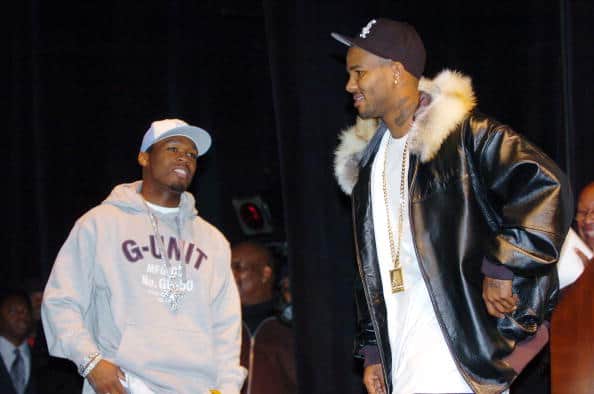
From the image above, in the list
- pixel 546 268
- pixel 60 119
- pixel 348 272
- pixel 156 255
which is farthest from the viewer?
pixel 60 119

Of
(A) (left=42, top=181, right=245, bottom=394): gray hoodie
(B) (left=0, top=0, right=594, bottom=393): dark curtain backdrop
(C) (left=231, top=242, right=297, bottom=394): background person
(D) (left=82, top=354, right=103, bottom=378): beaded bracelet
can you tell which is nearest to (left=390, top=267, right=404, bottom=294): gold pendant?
(A) (left=42, top=181, right=245, bottom=394): gray hoodie

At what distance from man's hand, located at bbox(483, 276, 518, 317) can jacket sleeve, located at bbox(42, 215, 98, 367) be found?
1556 millimetres

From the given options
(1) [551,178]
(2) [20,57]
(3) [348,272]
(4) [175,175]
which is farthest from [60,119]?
(1) [551,178]

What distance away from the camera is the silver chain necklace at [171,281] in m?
3.86

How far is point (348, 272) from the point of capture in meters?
5.59

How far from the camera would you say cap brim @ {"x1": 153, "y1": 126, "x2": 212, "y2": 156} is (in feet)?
13.5

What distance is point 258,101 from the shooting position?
798cm

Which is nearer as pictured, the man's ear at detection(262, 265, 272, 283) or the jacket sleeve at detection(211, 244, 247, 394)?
the jacket sleeve at detection(211, 244, 247, 394)

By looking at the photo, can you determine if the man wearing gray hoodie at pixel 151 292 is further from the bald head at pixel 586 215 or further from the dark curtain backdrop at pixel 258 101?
the bald head at pixel 586 215

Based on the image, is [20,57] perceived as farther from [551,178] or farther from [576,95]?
[551,178]

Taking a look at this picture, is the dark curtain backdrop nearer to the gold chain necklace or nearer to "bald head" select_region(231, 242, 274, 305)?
"bald head" select_region(231, 242, 274, 305)

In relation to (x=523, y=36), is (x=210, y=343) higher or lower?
lower

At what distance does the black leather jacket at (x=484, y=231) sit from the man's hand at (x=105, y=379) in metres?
1.07

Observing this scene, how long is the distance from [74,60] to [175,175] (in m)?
4.27
